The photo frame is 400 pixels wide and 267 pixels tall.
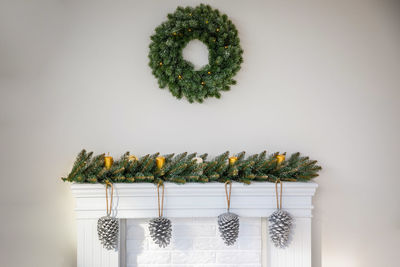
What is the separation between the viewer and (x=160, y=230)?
1484 millimetres

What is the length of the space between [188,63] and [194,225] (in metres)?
0.95

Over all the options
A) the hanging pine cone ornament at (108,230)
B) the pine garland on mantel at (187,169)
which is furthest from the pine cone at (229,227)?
the hanging pine cone ornament at (108,230)

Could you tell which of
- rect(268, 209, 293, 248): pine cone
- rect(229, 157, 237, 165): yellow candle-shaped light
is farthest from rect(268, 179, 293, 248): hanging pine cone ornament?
rect(229, 157, 237, 165): yellow candle-shaped light

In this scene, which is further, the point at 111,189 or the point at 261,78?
the point at 261,78

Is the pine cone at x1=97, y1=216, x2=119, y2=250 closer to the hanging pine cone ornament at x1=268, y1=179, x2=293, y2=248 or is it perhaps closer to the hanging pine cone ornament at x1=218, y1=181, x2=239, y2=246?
→ the hanging pine cone ornament at x1=218, y1=181, x2=239, y2=246

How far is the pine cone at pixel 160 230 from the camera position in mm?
1484

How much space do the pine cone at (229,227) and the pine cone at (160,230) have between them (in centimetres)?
28

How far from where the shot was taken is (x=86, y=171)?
5.03 feet

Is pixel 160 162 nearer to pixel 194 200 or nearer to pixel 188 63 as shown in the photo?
pixel 194 200

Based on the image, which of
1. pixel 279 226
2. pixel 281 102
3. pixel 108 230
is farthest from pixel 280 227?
pixel 108 230
